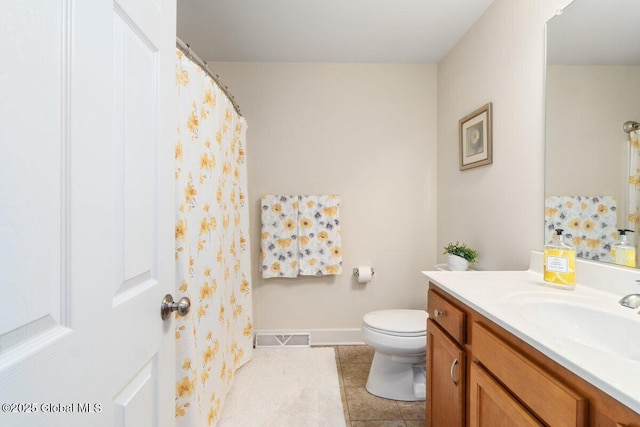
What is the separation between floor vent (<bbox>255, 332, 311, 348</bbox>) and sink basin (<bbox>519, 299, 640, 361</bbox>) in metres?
1.84

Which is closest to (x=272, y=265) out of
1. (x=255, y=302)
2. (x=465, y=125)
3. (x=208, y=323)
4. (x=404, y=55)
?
(x=255, y=302)

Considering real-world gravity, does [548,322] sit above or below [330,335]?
above

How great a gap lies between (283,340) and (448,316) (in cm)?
165

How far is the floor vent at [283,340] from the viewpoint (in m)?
2.44

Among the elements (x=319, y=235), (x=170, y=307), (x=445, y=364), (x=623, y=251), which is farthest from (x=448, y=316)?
(x=319, y=235)

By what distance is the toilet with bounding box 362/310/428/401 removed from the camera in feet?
5.57

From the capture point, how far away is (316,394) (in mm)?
1815

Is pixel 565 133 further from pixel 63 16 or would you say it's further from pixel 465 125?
pixel 63 16

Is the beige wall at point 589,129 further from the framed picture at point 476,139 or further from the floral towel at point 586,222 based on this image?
the framed picture at point 476,139

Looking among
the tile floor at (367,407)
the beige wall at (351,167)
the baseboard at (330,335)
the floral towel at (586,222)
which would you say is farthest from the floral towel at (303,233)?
the floral towel at (586,222)

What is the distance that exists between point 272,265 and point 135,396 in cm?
179

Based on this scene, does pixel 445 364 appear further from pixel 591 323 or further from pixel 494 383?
pixel 591 323

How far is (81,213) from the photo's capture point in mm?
482

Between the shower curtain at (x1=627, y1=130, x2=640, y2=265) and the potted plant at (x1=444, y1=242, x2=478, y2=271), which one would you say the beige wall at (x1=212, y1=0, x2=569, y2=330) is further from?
the shower curtain at (x1=627, y1=130, x2=640, y2=265)
